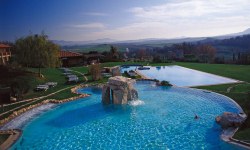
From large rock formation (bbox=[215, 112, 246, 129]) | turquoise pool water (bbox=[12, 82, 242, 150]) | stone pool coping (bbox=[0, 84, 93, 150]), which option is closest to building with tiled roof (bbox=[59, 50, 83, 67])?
stone pool coping (bbox=[0, 84, 93, 150])

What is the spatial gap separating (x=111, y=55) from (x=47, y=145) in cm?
4724

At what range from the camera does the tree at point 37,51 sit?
108ft

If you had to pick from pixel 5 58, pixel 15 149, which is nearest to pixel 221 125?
pixel 15 149

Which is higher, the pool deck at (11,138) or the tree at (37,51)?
the tree at (37,51)

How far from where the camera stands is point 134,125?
16.9 meters

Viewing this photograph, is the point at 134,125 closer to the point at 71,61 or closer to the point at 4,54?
the point at 4,54

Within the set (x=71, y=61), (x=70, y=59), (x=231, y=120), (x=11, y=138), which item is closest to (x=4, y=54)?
(x=70, y=59)

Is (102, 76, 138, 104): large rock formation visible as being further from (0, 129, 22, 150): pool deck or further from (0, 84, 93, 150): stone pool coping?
(0, 129, 22, 150): pool deck

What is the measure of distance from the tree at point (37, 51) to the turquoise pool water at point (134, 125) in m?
12.3

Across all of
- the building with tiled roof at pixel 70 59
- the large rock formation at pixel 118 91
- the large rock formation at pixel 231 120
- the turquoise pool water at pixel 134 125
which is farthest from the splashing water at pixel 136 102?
the building with tiled roof at pixel 70 59

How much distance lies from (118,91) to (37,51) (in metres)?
17.2

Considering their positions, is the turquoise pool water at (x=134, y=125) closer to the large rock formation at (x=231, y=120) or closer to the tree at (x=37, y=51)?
the large rock formation at (x=231, y=120)

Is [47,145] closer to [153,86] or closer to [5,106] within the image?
[5,106]

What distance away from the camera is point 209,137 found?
14.5 metres
